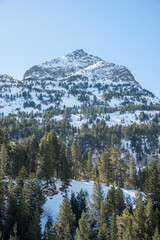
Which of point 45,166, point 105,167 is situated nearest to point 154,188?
point 105,167

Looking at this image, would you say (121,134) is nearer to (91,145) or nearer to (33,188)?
(91,145)

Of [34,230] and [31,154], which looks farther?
[31,154]

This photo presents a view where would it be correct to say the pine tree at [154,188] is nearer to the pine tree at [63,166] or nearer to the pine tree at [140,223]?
the pine tree at [140,223]

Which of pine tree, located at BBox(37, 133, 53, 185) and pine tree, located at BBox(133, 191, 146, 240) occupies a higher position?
pine tree, located at BBox(37, 133, 53, 185)

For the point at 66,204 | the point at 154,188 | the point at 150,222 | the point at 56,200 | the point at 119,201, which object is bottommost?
the point at 150,222

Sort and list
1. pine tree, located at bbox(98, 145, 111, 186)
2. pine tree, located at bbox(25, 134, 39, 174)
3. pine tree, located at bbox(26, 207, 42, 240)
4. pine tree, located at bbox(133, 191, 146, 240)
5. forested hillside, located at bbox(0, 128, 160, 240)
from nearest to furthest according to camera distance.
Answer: pine tree, located at bbox(26, 207, 42, 240) → forested hillside, located at bbox(0, 128, 160, 240) → pine tree, located at bbox(133, 191, 146, 240) → pine tree, located at bbox(25, 134, 39, 174) → pine tree, located at bbox(98, 145, 111, 186)

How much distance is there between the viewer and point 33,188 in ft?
114

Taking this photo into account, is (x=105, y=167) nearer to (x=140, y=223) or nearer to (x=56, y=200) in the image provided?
(x=56, y=200)

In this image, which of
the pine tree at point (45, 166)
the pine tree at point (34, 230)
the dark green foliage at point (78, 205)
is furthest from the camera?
the pine tree at point (45, 166)

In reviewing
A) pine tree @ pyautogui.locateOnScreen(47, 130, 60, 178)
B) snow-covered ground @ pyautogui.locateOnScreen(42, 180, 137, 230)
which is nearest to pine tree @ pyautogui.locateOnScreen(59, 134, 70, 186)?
pine tree @ pyautogui.locateOnScreen(47, 130, 60, 178)

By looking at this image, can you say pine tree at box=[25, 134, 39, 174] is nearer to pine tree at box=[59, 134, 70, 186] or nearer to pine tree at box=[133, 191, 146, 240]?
pine tree at box=[59, 134, 70, 186]

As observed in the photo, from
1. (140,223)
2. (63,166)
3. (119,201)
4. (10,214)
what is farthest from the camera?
(63,166)

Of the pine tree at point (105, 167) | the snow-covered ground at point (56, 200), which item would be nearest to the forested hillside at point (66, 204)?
the pine tree at point (105, 167)

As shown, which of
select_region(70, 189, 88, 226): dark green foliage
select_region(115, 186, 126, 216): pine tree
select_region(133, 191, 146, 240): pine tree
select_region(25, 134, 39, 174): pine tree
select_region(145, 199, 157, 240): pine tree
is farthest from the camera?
select_region(25, 134, 39, 174): pine tree
